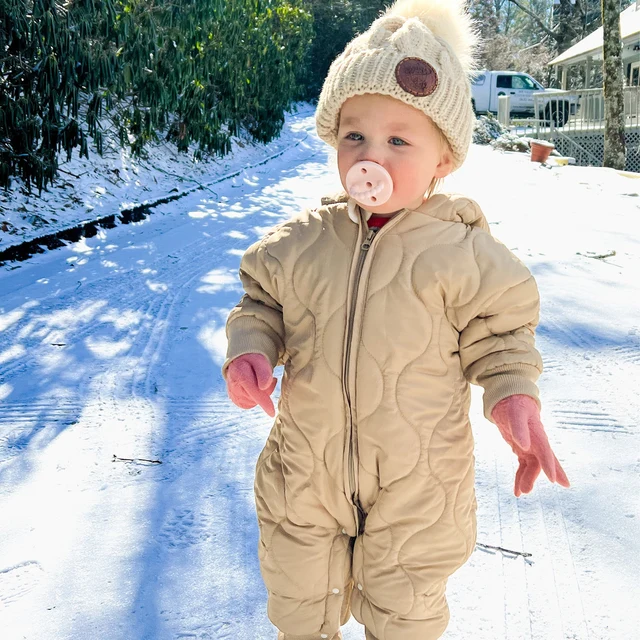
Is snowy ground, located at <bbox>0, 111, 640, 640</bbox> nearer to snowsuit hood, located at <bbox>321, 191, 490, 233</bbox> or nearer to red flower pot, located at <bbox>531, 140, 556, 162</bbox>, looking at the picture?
snowsuit hood, located at <bbox>321, 191, 490, 233</bbox>

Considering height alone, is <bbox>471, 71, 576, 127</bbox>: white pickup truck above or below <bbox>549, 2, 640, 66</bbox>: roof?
below

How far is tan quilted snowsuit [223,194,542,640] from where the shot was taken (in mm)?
1404

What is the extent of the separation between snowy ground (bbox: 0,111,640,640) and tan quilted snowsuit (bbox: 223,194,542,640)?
0.33 metres

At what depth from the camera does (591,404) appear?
2.86 metres

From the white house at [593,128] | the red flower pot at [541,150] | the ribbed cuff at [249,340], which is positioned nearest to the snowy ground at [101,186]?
the ribbed cuff at [249,340]

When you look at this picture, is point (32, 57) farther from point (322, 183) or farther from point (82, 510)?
point (82, 510)

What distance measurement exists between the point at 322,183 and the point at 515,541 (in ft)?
24.2

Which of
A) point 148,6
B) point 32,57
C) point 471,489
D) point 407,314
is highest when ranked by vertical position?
point 148,6

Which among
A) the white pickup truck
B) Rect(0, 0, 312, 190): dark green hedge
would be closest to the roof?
the white pickup truck

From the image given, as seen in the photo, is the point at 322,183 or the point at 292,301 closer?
the point at 292,301

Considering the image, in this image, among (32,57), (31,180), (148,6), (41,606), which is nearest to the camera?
(41,606)

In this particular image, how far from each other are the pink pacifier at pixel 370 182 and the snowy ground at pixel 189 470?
54 cm

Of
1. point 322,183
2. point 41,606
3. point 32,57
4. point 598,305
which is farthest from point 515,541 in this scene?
point 322,183

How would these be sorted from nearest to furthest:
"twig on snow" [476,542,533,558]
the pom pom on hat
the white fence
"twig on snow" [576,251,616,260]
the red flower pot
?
1. the pom pom on hat
2. "twig on snow" [476,542,533,558]
3. "twig on snow" [576,251,616,260]
4. the red flower pot
5. the white fence
